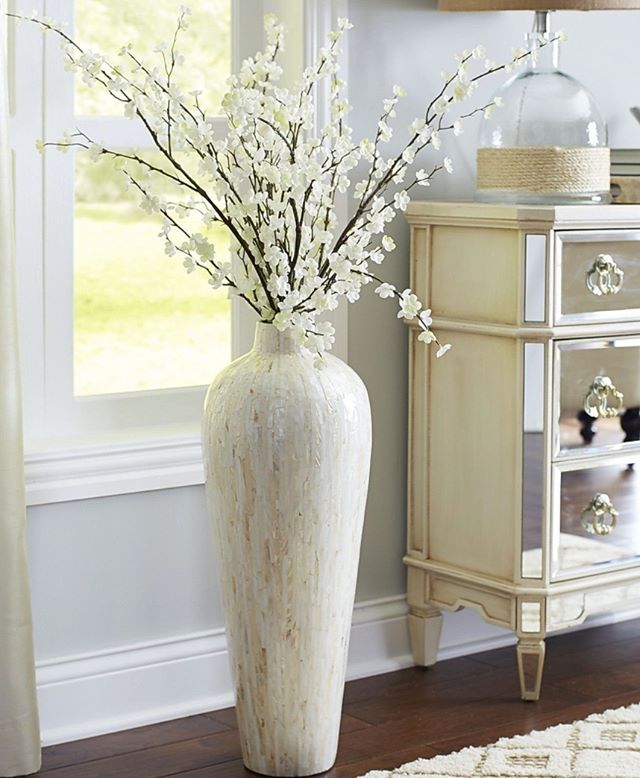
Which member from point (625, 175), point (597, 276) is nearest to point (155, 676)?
point (597, 276)

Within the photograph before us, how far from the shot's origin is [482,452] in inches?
114

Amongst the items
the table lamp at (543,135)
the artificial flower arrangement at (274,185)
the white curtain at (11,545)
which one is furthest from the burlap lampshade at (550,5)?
the white curtain at (11,545)

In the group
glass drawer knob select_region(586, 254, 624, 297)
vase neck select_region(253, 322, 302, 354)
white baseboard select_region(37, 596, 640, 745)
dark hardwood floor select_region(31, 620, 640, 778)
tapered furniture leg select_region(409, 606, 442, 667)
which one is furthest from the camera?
tapered furniture leg select_region(409, 606, 442, 667)

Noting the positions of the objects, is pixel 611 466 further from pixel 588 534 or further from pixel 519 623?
pixel 519 623

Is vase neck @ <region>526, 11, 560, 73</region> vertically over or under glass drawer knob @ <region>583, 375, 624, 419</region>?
over

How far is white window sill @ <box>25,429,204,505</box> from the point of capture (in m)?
2.62

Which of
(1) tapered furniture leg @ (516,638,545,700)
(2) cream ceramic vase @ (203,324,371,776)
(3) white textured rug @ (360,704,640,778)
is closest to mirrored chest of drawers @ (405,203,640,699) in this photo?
(1) tapered furniture leg @ (516,638,545,700)

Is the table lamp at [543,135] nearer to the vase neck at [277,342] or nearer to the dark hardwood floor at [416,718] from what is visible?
the vase neck at [277,342]

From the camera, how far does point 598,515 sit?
114 inches

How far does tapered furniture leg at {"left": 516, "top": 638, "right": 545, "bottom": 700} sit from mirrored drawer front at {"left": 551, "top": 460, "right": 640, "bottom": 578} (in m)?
0.15

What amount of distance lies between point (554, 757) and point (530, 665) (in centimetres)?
33

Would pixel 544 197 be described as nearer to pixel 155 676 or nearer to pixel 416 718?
pixel 416 718

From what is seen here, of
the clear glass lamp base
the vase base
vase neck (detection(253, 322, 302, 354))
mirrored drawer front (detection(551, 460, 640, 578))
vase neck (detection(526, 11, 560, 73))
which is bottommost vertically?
the vase base

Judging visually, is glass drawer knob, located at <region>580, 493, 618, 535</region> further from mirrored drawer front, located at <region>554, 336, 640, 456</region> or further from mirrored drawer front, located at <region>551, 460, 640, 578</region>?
mirrored drawer front, located at <region>554, 336, 640, 456</region>
